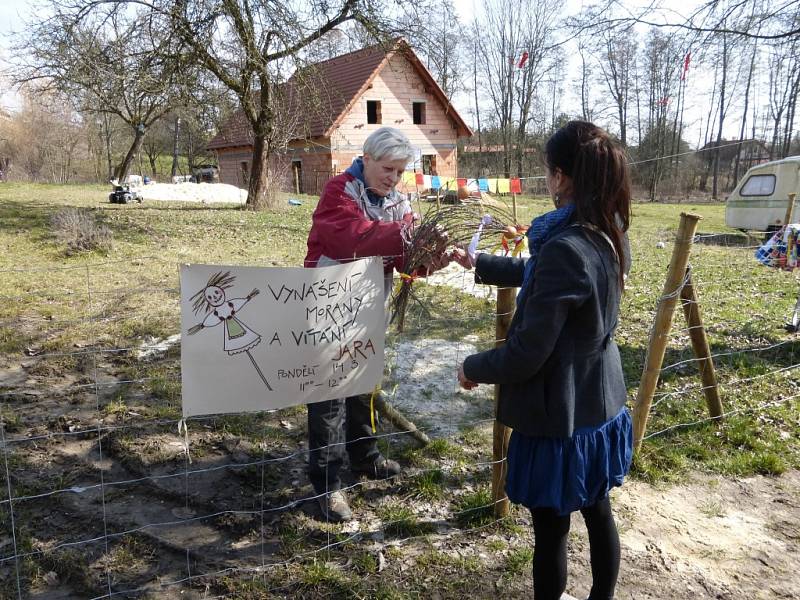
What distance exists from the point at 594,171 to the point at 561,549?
3.85ft

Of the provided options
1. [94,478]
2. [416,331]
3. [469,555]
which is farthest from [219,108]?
[469,555]

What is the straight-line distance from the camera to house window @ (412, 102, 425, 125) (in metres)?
25.2

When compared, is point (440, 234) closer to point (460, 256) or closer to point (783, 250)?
point (460, 256)

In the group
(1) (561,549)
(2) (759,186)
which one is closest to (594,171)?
(1) (561,549)

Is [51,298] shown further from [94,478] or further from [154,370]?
[94,478]

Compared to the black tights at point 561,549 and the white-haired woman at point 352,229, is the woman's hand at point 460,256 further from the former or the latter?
the black tights at point 561,549

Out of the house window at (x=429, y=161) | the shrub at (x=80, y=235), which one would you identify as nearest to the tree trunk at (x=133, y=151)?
the house window at (x=429, y=161)

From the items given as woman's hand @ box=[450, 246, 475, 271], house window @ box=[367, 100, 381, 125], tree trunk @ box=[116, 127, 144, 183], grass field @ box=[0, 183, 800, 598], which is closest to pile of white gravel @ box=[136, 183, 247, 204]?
tree trunk @ box=[116, 127, 144, 183]

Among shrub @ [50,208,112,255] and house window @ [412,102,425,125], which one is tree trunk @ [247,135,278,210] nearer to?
shrub @ [50,208,112,255]

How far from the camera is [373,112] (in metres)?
24.5

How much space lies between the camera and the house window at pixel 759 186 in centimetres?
1245

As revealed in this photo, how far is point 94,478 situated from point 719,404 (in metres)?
3.76

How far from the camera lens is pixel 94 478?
297 centimetres

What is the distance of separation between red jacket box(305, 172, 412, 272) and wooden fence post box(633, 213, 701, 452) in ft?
4.89
